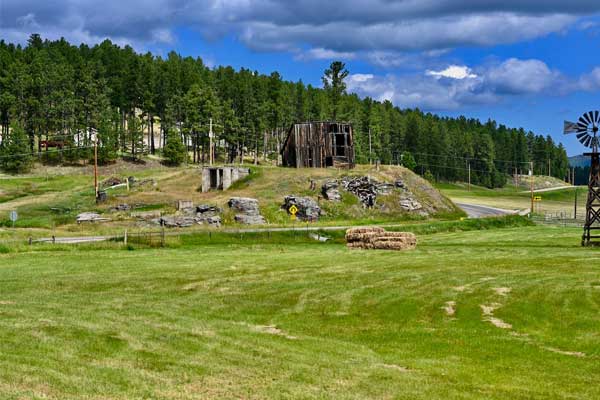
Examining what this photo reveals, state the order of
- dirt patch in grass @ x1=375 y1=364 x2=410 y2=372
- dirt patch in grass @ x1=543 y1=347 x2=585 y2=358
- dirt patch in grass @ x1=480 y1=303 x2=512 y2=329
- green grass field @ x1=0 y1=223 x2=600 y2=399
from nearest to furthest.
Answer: green grass field @ x1=0 y1=223 x2=600 y2=399
dirt patch in grass @ x1=375 y1=364 x2=410 y2=372
dirt patch in grass @ x1=543 y1=347 x2=585 y2=358
dirt patch in grass @ x1=480 y1=303 x2=512 y2=329

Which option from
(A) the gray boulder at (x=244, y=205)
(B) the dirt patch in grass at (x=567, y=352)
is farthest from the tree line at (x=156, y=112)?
(B) the dirt patch in grass at (x=567, y=352)

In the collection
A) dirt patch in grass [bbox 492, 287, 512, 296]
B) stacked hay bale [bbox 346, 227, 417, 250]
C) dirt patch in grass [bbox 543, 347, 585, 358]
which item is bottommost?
dirt patch in grass [bbox 543, 347, 585, 358]

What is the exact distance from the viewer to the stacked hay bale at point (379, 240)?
52.7m

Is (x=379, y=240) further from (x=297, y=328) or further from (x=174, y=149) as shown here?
(x=174, y=149)

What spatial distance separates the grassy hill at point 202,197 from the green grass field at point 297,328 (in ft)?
114

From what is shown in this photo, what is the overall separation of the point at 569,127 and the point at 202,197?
145 feet

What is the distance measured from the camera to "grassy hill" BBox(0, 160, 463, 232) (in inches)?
3088

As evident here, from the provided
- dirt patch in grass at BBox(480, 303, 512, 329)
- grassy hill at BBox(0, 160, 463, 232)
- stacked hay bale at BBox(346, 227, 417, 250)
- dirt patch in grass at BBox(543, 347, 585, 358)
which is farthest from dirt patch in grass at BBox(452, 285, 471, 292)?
grassy hill at BBox(0, 160, 463, 232)

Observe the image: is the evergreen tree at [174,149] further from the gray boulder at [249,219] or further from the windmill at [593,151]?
the windmill at [593,151]

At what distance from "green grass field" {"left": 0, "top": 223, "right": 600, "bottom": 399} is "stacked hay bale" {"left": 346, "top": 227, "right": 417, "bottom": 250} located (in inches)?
337

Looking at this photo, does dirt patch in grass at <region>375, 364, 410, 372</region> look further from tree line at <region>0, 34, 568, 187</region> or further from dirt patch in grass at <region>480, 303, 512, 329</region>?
tree line at <region>0, 34, 568, 187</region>

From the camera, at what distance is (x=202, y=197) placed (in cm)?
8650

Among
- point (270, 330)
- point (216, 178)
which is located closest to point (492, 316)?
point (270, 330)

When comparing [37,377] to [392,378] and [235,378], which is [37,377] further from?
[392,378]
